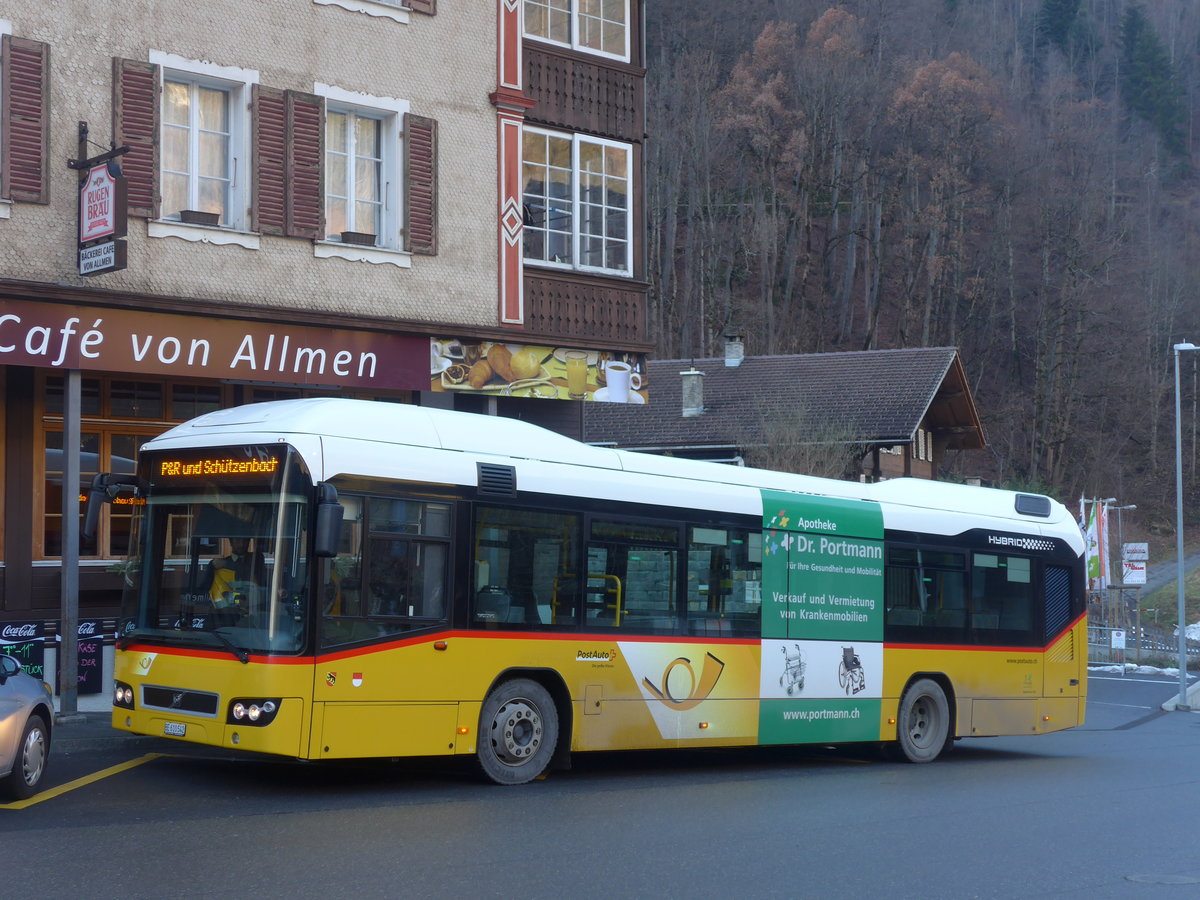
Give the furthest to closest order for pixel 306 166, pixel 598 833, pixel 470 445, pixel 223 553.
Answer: pixel 306 166 < pixel 470 445 < pixel 223 553 < pixel 598 833

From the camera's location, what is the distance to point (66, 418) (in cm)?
1542

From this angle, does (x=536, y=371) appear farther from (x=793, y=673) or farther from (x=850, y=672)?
(x=793, y=673)

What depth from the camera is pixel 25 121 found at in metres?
15.5

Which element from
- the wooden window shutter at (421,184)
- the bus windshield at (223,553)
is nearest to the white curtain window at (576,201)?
the wooden window shutter at (421,184)

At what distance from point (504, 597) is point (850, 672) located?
4704 mm

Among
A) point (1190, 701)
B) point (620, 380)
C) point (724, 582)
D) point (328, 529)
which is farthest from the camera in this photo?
point (1190, 701)

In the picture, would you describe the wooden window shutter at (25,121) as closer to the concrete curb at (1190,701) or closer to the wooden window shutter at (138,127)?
the wooden window shutter at (138,127)

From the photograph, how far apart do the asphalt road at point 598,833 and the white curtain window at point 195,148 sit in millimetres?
6383

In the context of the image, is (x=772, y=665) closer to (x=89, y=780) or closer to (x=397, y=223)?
(x=89, y=780)

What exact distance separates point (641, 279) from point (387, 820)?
39.4 ft

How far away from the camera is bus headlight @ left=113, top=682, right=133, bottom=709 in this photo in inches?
460

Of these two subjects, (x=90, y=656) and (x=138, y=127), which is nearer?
(x=138, y=127)

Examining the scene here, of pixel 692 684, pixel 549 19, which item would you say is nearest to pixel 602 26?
pixel 549 19

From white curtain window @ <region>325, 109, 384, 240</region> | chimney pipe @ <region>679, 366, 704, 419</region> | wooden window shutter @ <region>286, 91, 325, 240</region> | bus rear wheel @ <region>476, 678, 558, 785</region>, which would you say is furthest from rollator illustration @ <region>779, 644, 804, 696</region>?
chimney pipe @ <region>679, 366, 704, 419</region>
